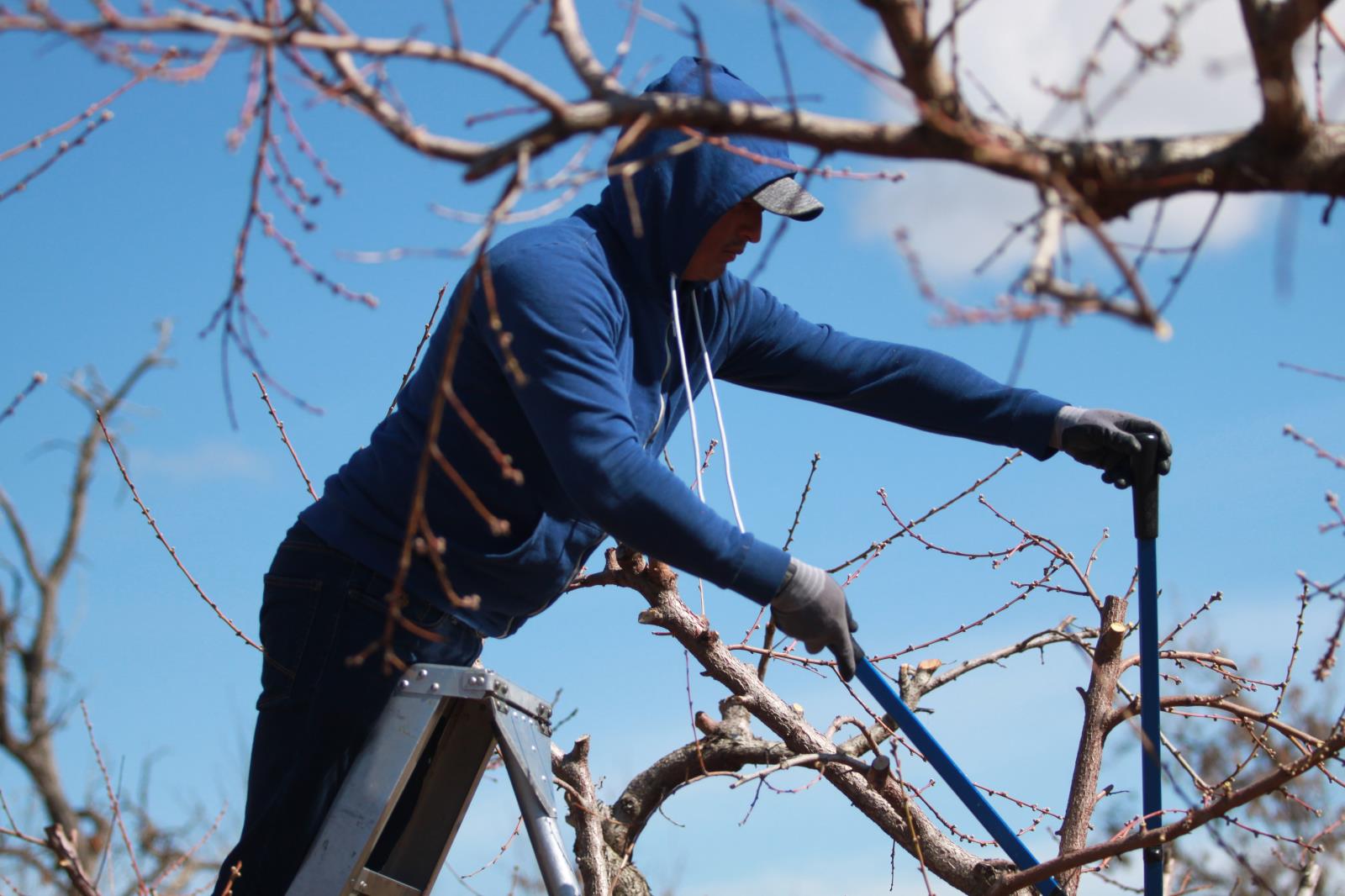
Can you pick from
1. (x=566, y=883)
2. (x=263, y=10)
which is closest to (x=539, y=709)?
(x=566, y=883)

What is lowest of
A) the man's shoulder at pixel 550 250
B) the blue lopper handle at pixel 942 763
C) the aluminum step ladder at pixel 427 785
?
the aluminum step ladder at pixel 427 785

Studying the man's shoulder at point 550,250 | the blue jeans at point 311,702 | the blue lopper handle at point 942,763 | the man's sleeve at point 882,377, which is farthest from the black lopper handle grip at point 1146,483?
the blue jeans at point 311,702

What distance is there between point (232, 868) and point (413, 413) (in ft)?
3.03

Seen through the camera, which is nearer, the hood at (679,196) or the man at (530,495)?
the man at (530,495)

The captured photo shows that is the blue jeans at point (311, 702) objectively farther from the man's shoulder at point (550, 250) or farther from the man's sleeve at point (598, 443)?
the man's shoulder at point (550, 250)

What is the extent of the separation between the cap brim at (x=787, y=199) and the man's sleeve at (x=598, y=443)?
1.91 feet

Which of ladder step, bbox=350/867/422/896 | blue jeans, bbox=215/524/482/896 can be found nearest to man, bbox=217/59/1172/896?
blue jeans, bbox=215/524/482/896

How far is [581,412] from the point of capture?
2533 millimetres

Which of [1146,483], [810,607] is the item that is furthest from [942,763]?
[1146,483]

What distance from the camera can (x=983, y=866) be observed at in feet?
11.1

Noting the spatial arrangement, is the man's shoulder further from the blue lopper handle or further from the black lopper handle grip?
the black lopper handle grip

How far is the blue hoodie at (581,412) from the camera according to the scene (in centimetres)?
255

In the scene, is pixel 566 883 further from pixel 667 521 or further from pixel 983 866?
pixel 983 866

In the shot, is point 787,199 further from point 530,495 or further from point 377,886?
point 377,886
